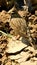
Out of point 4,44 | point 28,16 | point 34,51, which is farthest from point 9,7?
point 34,51

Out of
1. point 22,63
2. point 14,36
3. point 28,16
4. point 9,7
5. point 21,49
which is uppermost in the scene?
point 9,7

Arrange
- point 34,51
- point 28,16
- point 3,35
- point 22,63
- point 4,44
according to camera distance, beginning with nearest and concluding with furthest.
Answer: point 22,63
point 34,51
point 4,44
point 3,35
point 28,16

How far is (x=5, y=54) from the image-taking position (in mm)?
2422

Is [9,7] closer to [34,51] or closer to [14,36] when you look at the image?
[14,36]

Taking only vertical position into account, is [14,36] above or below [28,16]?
below

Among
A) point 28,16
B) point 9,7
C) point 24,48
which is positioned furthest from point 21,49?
point 9,7

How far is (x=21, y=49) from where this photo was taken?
2436 mm

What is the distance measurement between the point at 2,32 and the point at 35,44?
0.56 m

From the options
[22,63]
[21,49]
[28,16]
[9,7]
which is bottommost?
[22,63]

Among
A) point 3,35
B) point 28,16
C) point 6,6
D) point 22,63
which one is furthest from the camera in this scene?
point 6,6

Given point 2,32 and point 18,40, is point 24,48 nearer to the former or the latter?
point 18,40

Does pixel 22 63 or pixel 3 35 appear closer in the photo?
pixel 22 63

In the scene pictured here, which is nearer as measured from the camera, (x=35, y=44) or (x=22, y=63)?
(x=22, y=63)

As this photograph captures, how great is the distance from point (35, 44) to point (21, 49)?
0.18 metres
